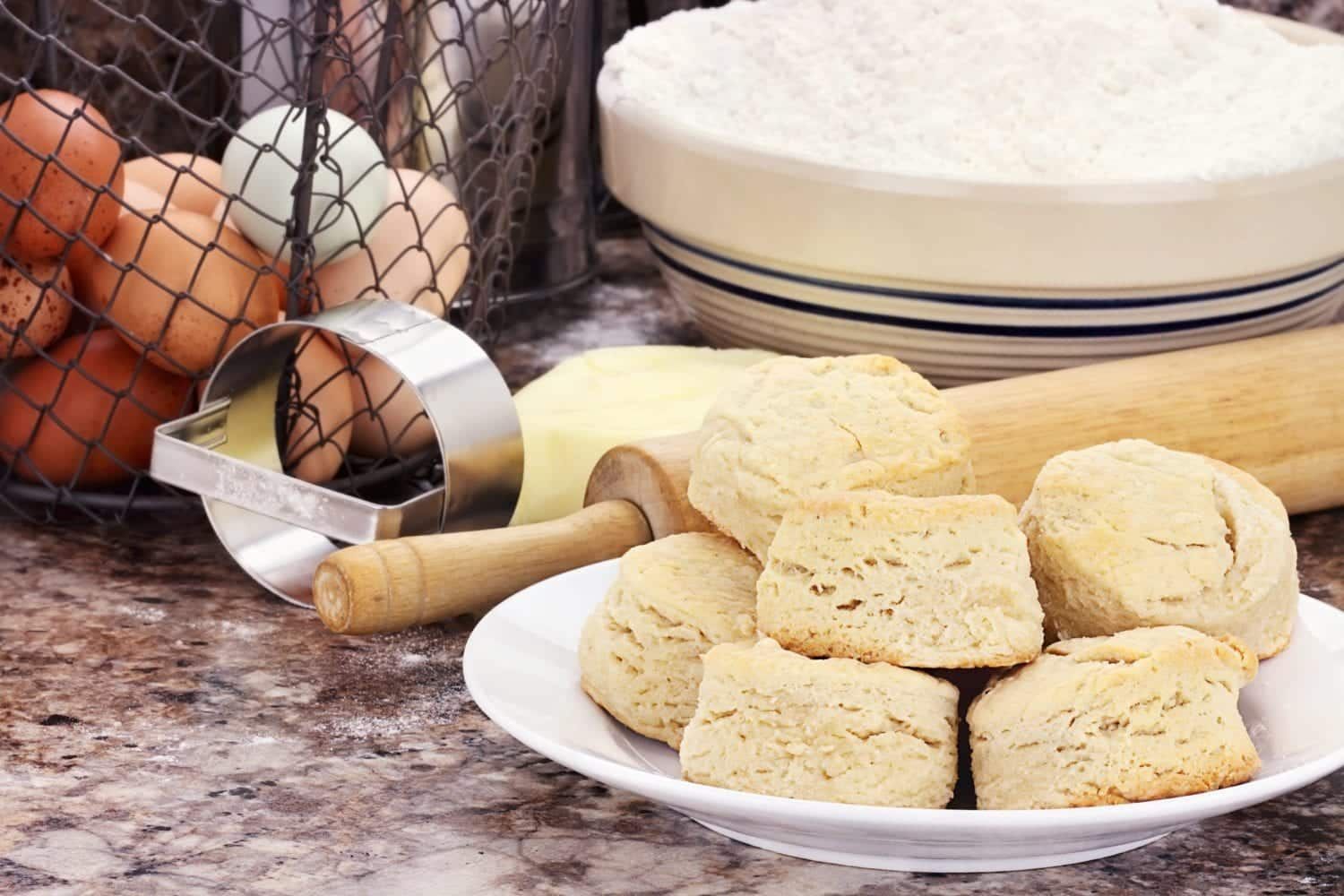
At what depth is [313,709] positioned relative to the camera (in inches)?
26.7

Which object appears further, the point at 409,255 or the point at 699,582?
the point at 409,255

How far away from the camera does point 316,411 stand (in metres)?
0.83

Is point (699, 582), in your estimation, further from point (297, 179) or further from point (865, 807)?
point (297, 179)

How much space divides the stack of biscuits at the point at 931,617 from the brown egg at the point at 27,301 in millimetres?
350

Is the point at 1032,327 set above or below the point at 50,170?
below

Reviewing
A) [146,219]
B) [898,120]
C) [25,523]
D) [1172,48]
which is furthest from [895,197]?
[25,523]

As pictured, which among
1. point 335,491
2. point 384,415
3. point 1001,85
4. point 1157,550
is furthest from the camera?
point 1001,85

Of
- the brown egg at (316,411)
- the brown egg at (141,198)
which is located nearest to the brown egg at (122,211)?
the brown egg at (141,198)

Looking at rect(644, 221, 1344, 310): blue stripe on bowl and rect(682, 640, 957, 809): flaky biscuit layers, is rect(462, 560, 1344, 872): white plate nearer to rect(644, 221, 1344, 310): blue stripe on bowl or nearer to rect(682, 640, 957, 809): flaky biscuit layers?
rect(682, 640, 957, 809): flaky biscuit layers

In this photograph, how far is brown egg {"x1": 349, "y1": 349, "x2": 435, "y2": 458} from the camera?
87 centimetres

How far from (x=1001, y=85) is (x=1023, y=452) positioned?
270 mm

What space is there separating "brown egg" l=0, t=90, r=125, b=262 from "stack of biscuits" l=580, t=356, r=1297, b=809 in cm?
34

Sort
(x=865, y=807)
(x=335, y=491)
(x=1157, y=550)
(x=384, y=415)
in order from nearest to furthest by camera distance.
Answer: (x=865, y=807), (x=1157, y=550), (x=335, y=491), (x=384, y=415)

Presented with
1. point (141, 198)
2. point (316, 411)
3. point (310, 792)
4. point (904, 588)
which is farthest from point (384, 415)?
point (904, 588)
